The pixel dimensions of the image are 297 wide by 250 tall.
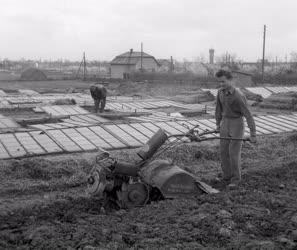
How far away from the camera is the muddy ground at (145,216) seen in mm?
4504

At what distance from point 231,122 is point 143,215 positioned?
88.9 inches

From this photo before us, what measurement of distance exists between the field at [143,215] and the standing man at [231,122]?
0.94 ft

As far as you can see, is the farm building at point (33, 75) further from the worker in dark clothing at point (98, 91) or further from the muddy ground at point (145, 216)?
the muddy ground at point (145, 216)

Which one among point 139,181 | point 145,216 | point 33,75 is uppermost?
point 33,75

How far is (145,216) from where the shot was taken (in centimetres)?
525

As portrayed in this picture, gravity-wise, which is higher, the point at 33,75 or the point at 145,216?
the point at 33,75

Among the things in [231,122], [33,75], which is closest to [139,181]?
[231,122]

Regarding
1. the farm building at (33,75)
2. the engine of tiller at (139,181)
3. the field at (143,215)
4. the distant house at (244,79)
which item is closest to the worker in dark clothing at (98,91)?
the field at (143,215)

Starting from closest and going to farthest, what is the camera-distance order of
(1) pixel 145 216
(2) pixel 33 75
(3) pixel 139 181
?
1. (1) pixel 145 216
2. (3) pixel 139 181
3. (2) pixel 33 75

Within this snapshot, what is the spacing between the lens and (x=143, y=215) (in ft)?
17.3

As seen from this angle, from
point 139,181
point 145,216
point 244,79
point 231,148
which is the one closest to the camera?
point 145,216

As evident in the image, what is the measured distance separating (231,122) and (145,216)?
2269mm

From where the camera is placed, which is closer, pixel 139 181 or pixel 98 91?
pixel 139 181

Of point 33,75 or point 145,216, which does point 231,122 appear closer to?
point 145,216
